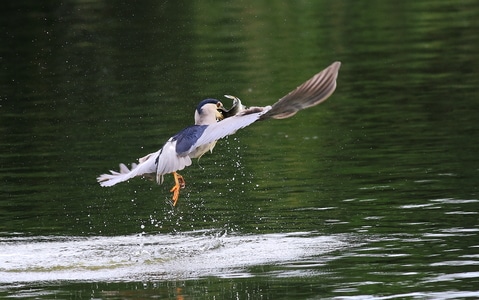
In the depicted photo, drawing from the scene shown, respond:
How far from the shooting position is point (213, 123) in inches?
412

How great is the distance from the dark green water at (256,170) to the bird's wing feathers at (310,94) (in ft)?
4.09

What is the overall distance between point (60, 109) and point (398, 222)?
32.8 feet

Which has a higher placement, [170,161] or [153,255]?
[170,161]

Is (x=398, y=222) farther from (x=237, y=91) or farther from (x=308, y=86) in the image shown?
(x=237, y=91)

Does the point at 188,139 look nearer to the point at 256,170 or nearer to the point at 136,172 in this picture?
the point at 136,172

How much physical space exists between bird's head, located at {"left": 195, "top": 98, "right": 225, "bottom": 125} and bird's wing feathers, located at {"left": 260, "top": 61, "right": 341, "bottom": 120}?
60.9 inches

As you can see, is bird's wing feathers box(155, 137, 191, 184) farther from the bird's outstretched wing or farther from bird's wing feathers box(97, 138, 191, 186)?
the bird's outstretched wing

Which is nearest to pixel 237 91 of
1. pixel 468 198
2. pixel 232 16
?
pixel 468 198

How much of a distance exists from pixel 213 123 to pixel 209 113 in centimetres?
39

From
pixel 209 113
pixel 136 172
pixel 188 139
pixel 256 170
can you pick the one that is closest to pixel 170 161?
pixel 188 139

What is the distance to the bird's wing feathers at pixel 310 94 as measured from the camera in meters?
8.92

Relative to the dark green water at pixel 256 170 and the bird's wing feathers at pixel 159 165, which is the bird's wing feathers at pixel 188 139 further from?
the dark green water at pixel 256 170

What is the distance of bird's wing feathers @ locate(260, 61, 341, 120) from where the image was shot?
892cm

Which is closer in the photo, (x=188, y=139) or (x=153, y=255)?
(x=188, y=139)
